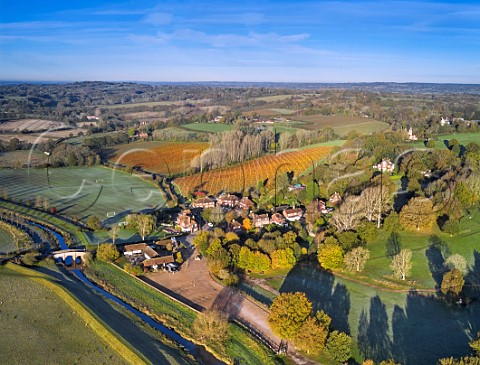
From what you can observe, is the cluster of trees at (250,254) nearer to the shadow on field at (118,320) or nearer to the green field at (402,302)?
the green field at (402,302)

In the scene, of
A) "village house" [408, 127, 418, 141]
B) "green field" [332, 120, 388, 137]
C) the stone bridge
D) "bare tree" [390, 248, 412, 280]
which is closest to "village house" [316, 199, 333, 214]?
"bare tree" [390, 248, 412, 280]

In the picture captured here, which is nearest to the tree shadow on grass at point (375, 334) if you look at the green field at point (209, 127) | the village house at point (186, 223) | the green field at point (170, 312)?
the green field at point (170, 312)

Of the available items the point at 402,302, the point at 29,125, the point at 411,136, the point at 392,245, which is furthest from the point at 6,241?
the point at 411,136

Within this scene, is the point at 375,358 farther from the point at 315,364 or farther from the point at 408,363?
the point at 315,364

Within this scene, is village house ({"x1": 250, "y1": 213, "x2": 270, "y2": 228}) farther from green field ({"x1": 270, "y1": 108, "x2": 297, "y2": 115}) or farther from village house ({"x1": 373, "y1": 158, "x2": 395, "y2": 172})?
green field ({"x1": 270, "y1": 108, "x2": 297, "y2": 115})

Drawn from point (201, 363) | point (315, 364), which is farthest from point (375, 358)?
point (201, 363)
